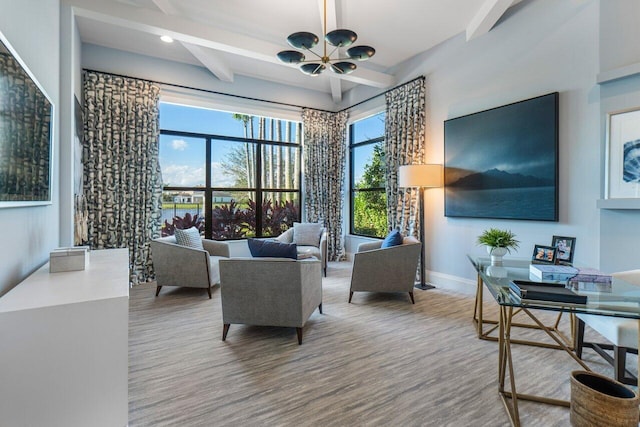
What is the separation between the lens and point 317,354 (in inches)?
101

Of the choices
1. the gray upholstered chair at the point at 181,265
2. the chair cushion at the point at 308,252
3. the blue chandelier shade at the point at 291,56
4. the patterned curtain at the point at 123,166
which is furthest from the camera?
the chair cushion at the point at 308,252

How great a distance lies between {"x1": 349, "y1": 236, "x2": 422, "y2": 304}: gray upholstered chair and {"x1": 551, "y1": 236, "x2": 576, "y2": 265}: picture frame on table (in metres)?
1.35

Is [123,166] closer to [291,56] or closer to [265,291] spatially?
[291,56]

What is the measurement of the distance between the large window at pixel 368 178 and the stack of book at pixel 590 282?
373 centimetres

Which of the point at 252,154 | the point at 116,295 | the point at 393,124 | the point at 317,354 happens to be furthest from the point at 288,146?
the point at 116,295

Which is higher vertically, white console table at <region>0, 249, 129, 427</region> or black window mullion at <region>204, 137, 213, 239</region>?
black window mullion at <region>204, 137, 213, 239</region>

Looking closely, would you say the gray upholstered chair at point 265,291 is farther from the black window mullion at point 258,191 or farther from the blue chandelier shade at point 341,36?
the black window mullion at point 258,191

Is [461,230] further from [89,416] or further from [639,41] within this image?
[89,416]

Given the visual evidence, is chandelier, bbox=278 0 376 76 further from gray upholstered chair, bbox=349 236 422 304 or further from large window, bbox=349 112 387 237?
large window, bbox=349 112 387 237

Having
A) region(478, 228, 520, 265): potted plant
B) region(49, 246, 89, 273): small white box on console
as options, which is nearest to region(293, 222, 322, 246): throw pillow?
region(478, 228, 520, 265): potted plant

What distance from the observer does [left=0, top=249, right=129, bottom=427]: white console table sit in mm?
1365

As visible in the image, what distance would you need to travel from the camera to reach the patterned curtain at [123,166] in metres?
4.41

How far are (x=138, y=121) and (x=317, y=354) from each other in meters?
4.20

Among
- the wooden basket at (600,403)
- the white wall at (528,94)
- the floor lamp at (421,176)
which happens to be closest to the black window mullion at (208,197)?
the floor lamp at (421,176)
